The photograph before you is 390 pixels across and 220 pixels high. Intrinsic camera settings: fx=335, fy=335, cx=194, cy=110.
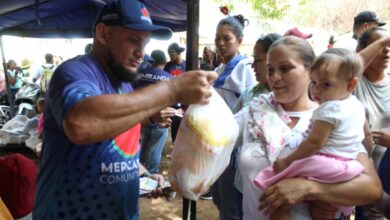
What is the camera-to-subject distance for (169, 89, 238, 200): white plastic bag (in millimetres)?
1519

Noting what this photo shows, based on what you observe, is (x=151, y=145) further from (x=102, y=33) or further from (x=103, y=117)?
(x=103, y=117)

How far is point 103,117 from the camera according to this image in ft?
4.00

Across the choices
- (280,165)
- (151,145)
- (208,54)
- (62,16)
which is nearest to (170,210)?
(151,145)

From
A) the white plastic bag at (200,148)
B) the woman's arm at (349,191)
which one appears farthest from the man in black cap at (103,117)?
the woman's arm at (349,191)

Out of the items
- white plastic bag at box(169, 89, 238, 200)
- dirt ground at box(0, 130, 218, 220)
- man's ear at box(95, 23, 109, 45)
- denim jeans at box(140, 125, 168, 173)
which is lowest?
dirt ground at box(0, 130, 218, 220)

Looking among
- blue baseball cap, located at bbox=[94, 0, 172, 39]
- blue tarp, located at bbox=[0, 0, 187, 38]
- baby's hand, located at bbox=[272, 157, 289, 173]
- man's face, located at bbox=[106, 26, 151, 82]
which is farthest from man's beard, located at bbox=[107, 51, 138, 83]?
blue tarp, located at bbox=[0, 0, 187, 38]

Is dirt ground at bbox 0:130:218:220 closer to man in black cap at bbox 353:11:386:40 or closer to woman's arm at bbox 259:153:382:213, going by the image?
man in black cap at bbox 353:11:386:40

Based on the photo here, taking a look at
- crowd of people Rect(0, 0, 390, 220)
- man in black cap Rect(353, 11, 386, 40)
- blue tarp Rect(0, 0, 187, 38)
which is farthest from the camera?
blue tarp Rect(0, 0, 187, 38)

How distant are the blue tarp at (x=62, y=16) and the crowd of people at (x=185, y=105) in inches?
100

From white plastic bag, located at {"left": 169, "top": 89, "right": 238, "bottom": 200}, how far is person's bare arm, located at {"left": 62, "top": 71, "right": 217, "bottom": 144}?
0.15 meters

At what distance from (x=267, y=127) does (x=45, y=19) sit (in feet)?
18.8

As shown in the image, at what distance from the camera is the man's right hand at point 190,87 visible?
141 cm

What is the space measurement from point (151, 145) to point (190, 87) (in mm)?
4331

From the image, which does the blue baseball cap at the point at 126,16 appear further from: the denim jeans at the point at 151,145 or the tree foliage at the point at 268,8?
the tree foliage at the point at 268,8
